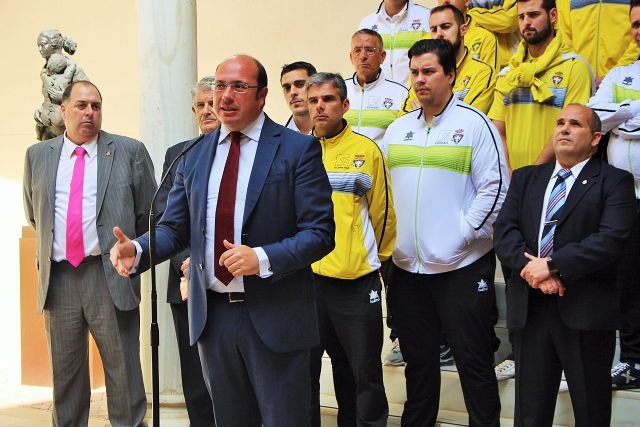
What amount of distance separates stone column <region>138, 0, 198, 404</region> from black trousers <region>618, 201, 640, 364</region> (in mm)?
2355

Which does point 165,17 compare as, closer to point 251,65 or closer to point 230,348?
point 251,65

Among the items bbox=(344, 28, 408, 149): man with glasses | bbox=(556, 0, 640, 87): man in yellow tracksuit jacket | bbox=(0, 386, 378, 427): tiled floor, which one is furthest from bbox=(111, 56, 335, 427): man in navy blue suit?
bbox=(556, 0, 640, 87): man in yellow tracksuit jacket

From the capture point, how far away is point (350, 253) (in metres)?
4.10

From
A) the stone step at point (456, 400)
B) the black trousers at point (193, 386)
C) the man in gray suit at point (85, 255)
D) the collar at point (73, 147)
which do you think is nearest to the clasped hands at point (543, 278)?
the stone step at point (456, 400)

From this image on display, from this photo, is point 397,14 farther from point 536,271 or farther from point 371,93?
point 536,271

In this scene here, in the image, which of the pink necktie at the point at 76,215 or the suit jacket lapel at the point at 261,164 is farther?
the pink necktie at the point at 76,215

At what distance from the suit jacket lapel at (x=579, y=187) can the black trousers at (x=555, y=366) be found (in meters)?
0.35

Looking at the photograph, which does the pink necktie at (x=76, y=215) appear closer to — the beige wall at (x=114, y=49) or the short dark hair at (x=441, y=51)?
the short dark hair at (x=441, y=51)

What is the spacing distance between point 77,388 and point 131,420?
306mm

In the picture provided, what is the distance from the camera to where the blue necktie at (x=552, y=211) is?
3.69 m

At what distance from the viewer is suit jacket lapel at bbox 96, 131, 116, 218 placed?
4352 millimetres

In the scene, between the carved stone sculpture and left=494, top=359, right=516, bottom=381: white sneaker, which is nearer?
left=494, top=359, right=516, bottom=381: white sneaker

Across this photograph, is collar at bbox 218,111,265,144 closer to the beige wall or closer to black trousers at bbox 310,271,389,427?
black trousers at bbox 310,271,389,427

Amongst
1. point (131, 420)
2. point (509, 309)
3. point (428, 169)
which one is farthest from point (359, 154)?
point (131, 420)
